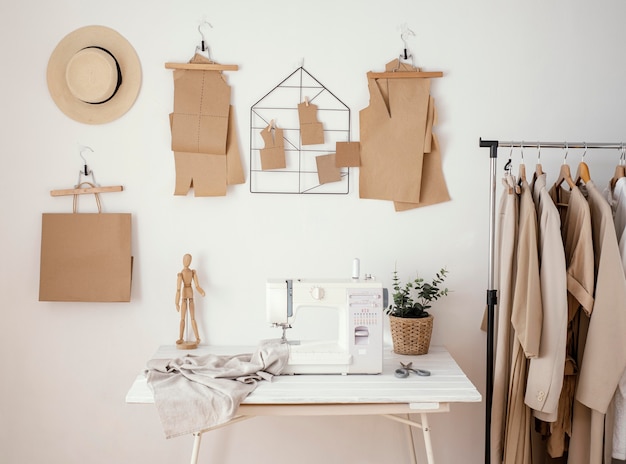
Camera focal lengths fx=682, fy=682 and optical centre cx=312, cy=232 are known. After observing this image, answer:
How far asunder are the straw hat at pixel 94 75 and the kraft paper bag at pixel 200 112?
19cm

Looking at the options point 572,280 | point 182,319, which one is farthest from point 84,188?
point 572,280

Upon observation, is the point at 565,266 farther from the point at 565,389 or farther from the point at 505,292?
the point at 565,389

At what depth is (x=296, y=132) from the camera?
2.78 meters

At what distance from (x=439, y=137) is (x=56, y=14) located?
1.63 metres

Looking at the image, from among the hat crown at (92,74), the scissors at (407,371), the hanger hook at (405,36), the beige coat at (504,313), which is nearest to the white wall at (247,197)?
the hanger hook at (405,36)

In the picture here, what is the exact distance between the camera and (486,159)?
279 centimetres

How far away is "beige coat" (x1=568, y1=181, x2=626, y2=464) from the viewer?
7.51 feet

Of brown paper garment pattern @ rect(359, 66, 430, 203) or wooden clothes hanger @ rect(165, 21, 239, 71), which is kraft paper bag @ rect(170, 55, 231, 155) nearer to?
wooden clothes hanger @ rect(165, 21, 239, 71)

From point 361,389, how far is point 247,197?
3.17ft

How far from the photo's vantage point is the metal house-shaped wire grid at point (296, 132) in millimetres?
2768

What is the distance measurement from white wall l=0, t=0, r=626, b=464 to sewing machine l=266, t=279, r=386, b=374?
44 centimetres

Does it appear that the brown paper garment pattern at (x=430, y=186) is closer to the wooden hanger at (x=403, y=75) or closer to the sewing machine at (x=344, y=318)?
the wooden hanger at (x=403, y=75)

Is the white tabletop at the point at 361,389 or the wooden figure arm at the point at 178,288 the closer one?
the white tabletop at the point at 361,389

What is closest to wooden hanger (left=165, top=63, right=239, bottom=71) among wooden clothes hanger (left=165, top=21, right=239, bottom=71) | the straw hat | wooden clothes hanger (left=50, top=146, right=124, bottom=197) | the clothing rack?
wooden clothes hanger (left=165, top=21, right=239, bottom=71)
